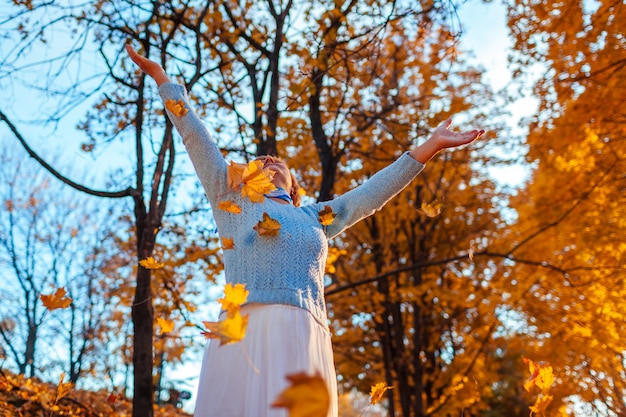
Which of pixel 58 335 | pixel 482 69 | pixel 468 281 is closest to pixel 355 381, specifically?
pixel 468 281

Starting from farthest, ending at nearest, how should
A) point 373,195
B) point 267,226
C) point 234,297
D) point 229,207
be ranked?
point 373,195 → point 229,207 → point 267,226 → point 234,297

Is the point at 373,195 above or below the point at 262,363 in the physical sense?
Result: above

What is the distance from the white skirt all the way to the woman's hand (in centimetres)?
82

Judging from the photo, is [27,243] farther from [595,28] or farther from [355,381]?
[595,28]

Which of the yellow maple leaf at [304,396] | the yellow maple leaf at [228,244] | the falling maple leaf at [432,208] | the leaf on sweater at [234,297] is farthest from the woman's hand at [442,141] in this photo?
the yellow maple leaf at [304,396]

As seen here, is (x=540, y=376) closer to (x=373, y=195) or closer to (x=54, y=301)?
(x=373, y=195)

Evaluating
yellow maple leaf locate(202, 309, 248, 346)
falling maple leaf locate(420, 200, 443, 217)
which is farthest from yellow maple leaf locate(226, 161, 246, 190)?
falling maple leaf locate(420, 200, 443, 217)

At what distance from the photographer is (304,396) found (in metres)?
0.87

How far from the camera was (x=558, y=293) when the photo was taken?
227 inches

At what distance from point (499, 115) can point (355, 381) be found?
5.05 meters

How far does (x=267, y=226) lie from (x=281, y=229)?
10 centimetres

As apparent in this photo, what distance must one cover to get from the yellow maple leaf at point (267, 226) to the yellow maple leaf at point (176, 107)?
51 cm

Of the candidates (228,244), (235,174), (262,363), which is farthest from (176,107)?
(262,363)

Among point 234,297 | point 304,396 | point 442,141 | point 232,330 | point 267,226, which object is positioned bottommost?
point 304,396
